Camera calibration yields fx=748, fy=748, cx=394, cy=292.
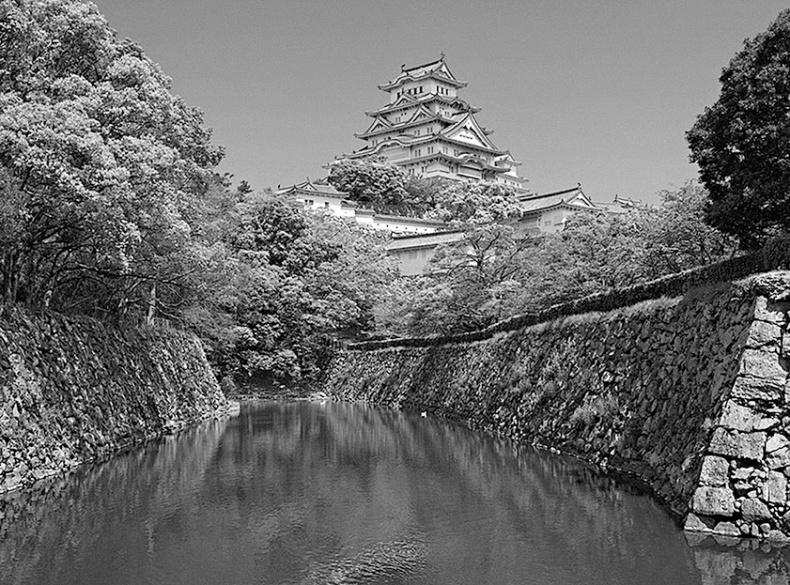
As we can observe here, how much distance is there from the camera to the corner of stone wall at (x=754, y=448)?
8.70m

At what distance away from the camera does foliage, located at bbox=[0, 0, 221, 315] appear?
41.6 ft

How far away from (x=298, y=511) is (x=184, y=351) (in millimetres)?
17762

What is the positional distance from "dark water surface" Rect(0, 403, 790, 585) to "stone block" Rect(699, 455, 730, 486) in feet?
2.19

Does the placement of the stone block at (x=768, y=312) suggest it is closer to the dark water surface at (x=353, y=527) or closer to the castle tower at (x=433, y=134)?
the dark water surface at (x=353, y=527)

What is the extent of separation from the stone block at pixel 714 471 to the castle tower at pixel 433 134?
218ft

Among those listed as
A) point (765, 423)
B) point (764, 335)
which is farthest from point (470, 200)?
point (765, 423)

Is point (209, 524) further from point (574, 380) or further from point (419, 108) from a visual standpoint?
point (419, 108)

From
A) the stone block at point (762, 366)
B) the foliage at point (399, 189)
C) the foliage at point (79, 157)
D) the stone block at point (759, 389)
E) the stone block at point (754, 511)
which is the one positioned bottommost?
the stone block at point (754, 511)

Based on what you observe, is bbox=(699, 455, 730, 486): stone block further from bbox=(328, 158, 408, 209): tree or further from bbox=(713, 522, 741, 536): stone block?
bbox=(328, 158, 408, 209): tree

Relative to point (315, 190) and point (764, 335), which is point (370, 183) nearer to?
point (315, 190)

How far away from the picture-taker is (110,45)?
16641 mm

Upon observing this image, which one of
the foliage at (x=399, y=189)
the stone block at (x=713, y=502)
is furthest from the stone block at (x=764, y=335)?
→ the foliage at (x=399, y=189)

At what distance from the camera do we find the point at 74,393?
15648 millimetres

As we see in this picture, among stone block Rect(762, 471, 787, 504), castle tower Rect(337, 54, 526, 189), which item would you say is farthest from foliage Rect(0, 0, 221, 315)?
castle tower Rect(337, 54, 526, 189)
